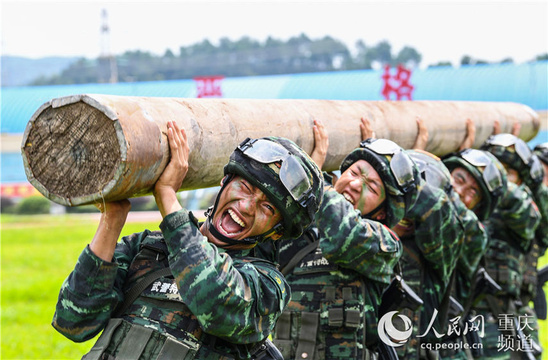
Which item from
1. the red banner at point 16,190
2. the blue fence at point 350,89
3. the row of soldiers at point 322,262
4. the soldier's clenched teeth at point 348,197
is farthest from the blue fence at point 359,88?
the soldier's clenched teeth at point 348,197

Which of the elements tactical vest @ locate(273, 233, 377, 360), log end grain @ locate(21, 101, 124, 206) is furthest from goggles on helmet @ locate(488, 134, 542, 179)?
log end grain @ locate(21, 101, 124, 206)

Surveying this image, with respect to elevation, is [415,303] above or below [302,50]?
above

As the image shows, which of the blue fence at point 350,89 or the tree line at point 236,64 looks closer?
the blue fence at point 350,89

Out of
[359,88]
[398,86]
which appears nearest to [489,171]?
[398,86]

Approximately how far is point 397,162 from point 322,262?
83cm

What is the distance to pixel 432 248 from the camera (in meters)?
5.87

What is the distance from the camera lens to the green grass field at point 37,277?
9742mm

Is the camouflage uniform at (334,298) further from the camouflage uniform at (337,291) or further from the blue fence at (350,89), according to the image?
the blue fence at (350,89)

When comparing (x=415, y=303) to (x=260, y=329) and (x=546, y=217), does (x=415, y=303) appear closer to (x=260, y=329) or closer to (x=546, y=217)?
(x=260, y=329)

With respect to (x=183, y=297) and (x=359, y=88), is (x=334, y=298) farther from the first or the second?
(x=359, y=88)

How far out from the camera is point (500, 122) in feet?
28.0

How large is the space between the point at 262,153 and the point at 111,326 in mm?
1007

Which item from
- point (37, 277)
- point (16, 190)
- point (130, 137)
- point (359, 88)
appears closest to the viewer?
point (130, 137)

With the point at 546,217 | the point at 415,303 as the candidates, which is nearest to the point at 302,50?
the point at 546,217
